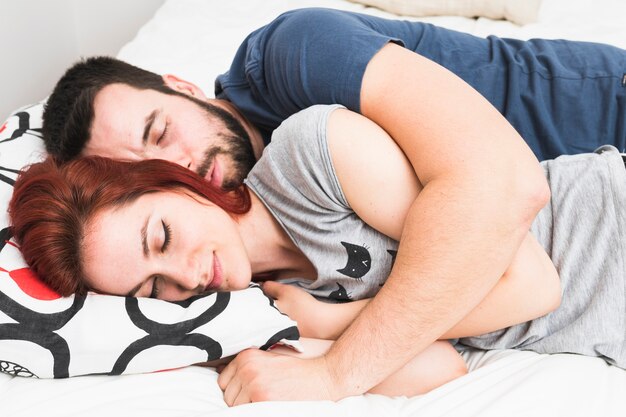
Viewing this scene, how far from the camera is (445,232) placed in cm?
98

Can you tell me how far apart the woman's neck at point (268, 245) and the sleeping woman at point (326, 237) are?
0.02 metres

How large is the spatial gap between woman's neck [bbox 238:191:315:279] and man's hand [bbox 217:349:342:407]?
0.83 feet

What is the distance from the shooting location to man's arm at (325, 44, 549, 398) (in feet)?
3.23

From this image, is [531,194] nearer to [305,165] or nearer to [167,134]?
[305,165]

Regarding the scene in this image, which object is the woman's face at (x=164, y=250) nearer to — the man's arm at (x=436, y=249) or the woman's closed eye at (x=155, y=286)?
the woman's closed eye at (x=155, y=286)

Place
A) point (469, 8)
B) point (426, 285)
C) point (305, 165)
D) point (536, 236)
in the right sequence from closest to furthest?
point (426, 285)
point (305, 165)
point (536, 236)
point (469, 8)

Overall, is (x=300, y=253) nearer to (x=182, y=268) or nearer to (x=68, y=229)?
(x=182, y=268)

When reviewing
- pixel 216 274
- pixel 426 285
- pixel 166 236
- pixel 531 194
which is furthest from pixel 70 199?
pixel 531 194

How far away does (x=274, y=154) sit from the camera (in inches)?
44.9

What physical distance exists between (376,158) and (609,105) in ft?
2.21

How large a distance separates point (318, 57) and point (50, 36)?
1.51 m

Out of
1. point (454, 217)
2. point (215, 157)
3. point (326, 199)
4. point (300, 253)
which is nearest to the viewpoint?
point (454, 217)

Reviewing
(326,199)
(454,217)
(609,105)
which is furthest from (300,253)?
(609,105)

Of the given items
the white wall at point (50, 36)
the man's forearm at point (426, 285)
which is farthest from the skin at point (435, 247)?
the white wall at point (50, 36)
